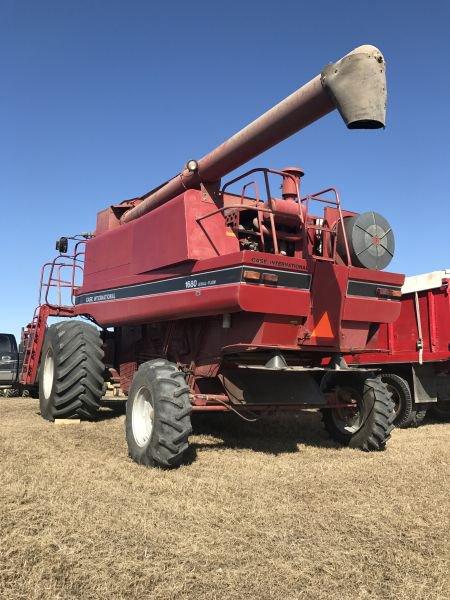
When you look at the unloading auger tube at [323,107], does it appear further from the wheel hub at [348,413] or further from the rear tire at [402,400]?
the rear tire at [402,400]

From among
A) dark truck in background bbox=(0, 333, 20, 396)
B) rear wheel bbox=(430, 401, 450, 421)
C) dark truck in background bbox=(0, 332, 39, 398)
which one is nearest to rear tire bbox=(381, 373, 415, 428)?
rear wheel bbox=(430, 401, 450, 421)

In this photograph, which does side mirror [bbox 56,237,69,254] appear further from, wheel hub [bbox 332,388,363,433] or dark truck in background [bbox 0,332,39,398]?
dark truck in background [bbox 0,332,39,398]

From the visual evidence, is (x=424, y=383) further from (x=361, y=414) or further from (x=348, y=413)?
(x=361, y=414)

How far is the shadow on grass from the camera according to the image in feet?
21.6

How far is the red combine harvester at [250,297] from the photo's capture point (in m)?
5.30

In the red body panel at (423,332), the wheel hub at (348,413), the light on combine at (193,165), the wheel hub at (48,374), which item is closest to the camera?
the light on combine at (193,165)

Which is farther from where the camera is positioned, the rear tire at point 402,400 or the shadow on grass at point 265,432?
the rear tire at point 402,400

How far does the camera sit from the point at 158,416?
5352mm

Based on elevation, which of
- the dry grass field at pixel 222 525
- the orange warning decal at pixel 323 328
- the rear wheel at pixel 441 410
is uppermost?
the orange warning decal at pixel 323 328

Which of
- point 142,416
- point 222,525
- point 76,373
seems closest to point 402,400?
point 142,416

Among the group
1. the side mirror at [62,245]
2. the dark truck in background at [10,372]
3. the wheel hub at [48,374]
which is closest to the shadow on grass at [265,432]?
the wheel hub at [48,374]

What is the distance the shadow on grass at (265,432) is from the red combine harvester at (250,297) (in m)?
0.47

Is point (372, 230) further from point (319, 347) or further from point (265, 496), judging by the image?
point (265, 496)

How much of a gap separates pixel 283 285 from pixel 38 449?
9.95 ft
